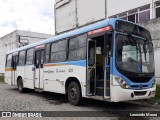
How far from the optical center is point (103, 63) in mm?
8523

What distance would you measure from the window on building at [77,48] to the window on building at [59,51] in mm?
475

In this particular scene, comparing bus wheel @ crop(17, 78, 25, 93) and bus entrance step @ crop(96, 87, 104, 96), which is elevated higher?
bus entrance step @ crop(96, 87, 104, 96)

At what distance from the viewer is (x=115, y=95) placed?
764cm

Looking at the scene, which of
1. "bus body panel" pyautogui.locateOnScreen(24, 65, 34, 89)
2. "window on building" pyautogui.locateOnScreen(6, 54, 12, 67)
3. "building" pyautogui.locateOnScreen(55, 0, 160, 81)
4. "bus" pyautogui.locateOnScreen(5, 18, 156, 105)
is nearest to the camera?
"bus" pyautogui.locateOnScreen(5, 18, 156, 105)

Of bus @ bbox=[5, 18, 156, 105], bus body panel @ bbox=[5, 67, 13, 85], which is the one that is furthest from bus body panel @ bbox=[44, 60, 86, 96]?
bus body panel @ bbox=[5, 67, 13, 85]

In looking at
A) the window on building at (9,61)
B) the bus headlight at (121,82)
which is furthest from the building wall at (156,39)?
the window on building at (9,61)

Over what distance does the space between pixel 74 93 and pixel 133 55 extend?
116 inches

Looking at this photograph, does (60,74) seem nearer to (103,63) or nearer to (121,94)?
(103,63)

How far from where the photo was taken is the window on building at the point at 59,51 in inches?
416

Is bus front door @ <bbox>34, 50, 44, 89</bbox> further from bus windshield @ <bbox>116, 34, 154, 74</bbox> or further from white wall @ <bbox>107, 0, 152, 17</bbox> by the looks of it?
white wall @ <bbox>107, 0, 152, 17</bbox>

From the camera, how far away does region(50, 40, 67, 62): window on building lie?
1055cm

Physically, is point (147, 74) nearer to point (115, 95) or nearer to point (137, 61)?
point (137, 61)

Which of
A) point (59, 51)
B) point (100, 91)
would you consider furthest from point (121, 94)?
point (59, 51)

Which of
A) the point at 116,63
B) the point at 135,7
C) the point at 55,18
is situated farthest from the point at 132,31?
the point at 55,18
